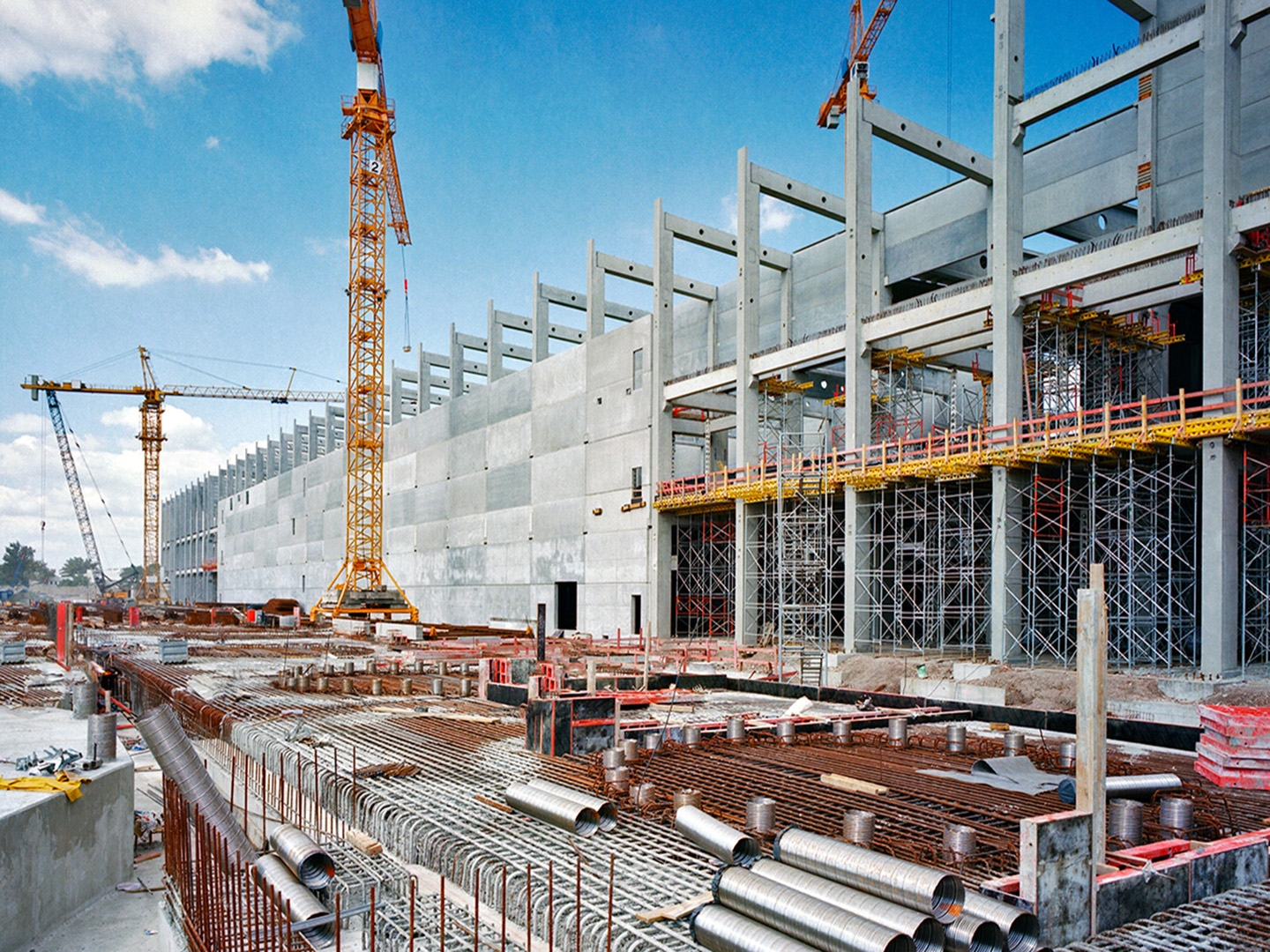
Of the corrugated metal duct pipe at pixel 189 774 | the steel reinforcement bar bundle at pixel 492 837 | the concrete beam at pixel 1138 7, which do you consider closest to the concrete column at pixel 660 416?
the concrete beam at pixel 1138 7

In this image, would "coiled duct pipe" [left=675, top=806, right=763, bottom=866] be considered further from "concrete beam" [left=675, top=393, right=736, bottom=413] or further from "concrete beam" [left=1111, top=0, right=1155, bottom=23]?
"concrete beam" [left=675, top=393, right=736, bottom=413]

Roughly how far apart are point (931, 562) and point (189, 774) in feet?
80.2

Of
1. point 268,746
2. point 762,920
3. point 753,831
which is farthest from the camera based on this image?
point 268,746

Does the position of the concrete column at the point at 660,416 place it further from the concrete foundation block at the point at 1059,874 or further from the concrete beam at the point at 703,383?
the concrete foundation block at the point at 1059,874

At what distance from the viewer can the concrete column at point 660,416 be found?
36875 mm

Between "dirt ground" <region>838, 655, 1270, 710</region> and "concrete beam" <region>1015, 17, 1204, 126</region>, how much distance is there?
15.0 m

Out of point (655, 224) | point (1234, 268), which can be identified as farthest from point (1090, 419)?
point (655, 224)

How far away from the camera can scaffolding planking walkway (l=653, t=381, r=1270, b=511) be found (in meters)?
20.6

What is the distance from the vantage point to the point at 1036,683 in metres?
20.8

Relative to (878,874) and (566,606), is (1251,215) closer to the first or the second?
(878,874)

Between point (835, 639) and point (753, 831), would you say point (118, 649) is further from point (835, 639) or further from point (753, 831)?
point (753, 831)

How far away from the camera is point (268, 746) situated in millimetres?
13352

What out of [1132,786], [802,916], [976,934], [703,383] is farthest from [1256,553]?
[802,916]

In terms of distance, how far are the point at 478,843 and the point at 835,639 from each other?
29.4 m
